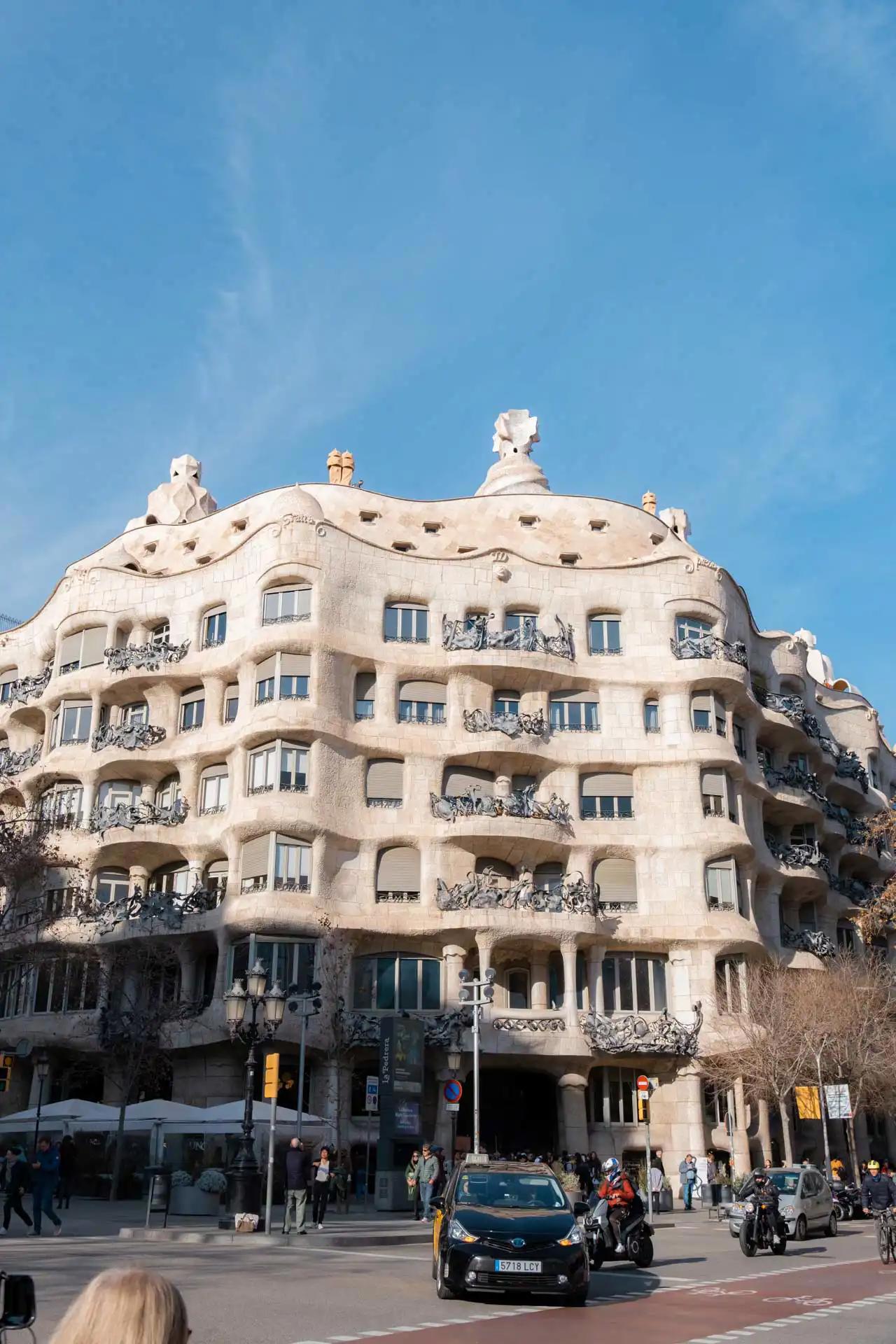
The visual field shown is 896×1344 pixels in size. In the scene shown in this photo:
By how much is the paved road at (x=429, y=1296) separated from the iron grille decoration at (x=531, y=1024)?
62.1 feet

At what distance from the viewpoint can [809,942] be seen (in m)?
47.8

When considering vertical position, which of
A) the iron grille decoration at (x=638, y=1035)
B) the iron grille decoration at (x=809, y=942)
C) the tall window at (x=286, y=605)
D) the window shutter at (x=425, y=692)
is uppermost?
the tall window at (x=286, y=605)

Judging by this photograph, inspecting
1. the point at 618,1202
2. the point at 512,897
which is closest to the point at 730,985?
the point at 512,897

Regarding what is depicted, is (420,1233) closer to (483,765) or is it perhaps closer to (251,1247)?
(251,1247)

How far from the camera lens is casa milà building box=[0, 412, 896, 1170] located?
136 ft

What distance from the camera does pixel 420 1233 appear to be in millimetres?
23812

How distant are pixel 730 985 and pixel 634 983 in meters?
3.15

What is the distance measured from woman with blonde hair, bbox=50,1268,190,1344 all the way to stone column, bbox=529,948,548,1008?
134 feet

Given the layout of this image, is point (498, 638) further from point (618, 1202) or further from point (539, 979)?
A: point (618, 1202)

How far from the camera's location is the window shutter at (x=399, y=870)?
43.0 metres

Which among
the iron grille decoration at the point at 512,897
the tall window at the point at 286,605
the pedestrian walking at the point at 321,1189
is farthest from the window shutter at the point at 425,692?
the pedestrian walking at the point at 321,1189

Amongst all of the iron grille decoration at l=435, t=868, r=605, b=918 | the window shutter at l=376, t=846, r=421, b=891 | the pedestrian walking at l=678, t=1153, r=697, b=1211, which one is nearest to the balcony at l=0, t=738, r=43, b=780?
the window shutter at l=376, t=846, r=421, b=891

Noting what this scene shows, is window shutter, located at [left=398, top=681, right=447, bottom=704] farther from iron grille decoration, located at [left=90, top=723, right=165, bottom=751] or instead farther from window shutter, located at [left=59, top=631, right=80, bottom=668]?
window shutter, located at [left=59, top=631, right=80, bottom=668]

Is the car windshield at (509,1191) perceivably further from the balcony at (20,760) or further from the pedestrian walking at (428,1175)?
the balcony at (20,760)
